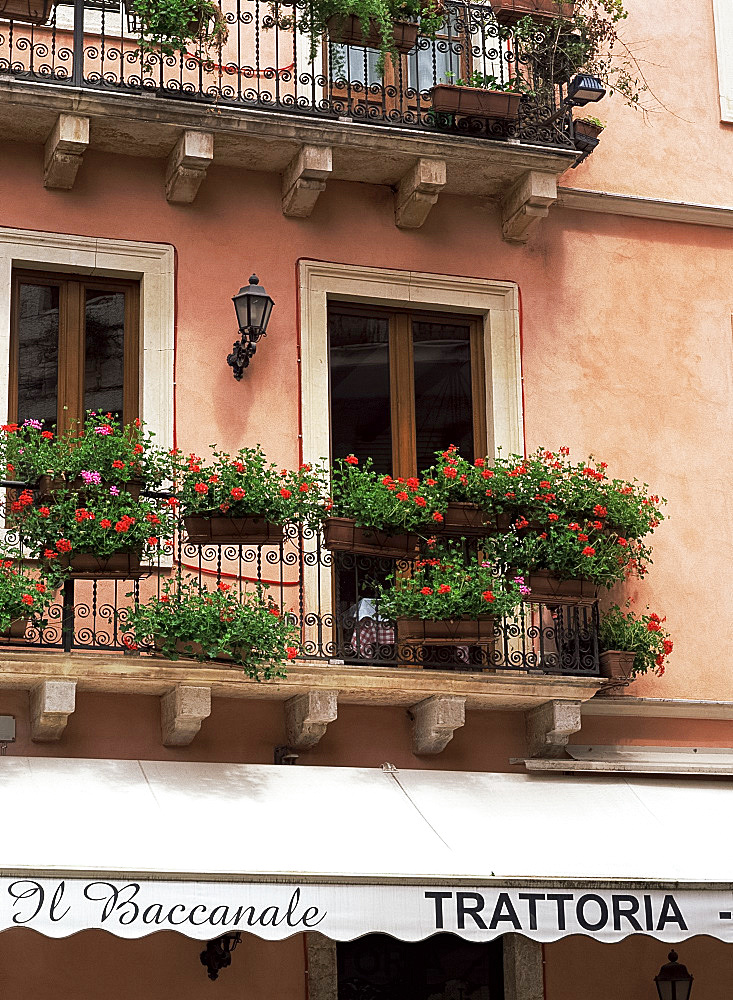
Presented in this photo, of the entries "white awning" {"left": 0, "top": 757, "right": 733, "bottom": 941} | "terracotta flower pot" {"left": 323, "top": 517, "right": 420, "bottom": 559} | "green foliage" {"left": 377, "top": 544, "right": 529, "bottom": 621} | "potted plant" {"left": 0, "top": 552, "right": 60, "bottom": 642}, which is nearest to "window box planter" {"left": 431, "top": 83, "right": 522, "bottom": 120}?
"terracotta flower pot" {"left": 323, "top": 517, "right": 420, "bottom": 559}

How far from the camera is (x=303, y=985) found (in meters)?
9.66

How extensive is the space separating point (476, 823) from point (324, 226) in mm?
4111

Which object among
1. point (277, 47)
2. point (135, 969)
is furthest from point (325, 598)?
point (277, 47)

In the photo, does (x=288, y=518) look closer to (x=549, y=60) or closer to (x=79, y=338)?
(x=79, y=338)

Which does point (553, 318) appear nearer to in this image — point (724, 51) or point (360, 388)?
point (360, 388)

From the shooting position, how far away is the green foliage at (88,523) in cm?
905

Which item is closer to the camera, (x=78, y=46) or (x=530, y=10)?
(x=78, y=46)

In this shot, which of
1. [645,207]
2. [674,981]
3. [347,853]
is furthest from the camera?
[645,207]

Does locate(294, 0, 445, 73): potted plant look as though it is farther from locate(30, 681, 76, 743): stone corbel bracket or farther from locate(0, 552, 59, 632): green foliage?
locate(30, 681, 76, 743): stone corbel bracket

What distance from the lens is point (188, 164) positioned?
10289 millimetres

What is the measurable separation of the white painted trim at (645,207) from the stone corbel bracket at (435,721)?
379 cm

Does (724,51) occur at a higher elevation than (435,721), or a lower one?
higher

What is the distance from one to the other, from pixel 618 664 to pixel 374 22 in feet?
14.7

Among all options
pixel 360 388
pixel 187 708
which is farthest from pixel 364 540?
pixel 360 388
